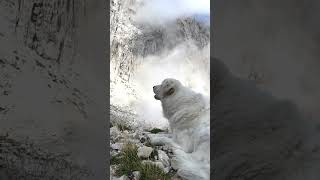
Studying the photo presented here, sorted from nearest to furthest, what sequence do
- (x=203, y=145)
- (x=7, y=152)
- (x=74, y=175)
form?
(x=7, y=152)
(x=74, y=175)
(x=203, y=145)

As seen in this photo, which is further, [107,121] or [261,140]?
[107,121]

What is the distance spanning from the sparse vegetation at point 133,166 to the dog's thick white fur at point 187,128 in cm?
16

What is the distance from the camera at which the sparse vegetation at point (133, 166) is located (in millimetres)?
3180

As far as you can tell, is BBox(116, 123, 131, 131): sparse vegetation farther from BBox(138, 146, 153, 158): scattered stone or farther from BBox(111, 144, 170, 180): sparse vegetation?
BBox(138, 146, 153, 158): scattered stone

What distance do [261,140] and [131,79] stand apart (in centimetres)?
251

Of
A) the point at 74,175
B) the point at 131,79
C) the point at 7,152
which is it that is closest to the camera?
the point at 7,152

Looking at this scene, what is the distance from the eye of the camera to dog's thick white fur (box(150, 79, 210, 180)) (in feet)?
10.3

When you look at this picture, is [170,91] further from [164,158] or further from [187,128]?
[164,158]

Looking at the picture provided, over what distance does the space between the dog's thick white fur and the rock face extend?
1.53 m

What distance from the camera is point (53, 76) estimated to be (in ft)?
5.39

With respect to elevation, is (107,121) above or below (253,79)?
below

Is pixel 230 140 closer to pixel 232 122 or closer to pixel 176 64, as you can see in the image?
pixel 232 122

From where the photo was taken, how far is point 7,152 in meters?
1.54

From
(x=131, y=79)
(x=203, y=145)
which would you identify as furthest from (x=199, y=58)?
(x=203, y=145)
